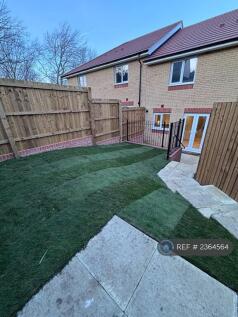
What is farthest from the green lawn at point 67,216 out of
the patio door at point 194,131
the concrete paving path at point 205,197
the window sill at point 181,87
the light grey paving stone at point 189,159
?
the window sill at point 181,87

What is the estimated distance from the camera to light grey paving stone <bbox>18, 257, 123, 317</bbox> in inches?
48.5

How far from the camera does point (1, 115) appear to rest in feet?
12.6

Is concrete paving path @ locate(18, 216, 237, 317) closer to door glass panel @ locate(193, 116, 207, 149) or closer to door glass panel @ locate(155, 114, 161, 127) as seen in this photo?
door glass panel @ locate(193, 116, 207, 149)

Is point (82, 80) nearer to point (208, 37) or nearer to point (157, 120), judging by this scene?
point (157, 120)

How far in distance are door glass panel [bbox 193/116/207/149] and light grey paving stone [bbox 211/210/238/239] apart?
22.9 feet

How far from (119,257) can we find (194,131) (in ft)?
29.0

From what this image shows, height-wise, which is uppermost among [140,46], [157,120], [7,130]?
[140,46]

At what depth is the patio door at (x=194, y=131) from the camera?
8.30m

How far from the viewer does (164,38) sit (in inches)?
379

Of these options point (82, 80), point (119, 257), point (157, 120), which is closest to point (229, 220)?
point (119, 257)

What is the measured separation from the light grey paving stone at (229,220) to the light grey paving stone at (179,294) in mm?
995

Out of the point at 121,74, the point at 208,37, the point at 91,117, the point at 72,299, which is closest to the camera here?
the point at 72,299

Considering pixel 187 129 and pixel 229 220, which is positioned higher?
pixel 187 129

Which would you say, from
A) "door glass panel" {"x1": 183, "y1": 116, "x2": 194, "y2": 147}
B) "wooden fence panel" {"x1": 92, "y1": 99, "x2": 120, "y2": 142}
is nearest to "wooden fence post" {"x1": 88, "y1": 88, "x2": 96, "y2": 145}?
"wooden fence panel" {"x1": 92, "y1": 99, "x2": 120, "y2": 142}
